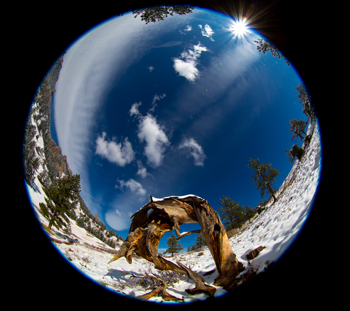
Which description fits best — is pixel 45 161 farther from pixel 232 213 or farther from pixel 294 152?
pixel 232 213

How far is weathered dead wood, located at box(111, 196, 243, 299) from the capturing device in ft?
7.40

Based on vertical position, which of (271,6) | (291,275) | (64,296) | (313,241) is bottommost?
(64,296)

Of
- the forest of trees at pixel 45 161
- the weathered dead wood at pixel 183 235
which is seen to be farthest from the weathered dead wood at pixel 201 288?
the forest of trees at pixel 45 161

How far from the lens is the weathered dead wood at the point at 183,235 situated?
226 cm

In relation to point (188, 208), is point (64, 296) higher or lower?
lower

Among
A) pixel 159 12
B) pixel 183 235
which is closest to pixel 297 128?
pixel 183 235

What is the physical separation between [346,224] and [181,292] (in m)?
3.21

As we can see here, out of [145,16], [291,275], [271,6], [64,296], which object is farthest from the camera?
[145,16]

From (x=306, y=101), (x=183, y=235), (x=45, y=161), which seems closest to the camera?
(x=183, y=235)

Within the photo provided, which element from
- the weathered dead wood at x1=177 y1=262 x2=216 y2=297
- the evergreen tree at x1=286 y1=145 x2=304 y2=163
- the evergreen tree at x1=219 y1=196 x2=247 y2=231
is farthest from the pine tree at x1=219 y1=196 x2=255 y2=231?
the weathered dead wood at x1=177 y1=262 x2=216 y2=297

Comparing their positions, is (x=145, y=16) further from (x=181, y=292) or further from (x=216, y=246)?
(x=181, y=292)

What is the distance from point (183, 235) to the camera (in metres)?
2.46

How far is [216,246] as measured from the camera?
242 centimetres

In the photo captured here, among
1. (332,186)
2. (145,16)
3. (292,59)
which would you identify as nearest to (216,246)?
(332,186)
